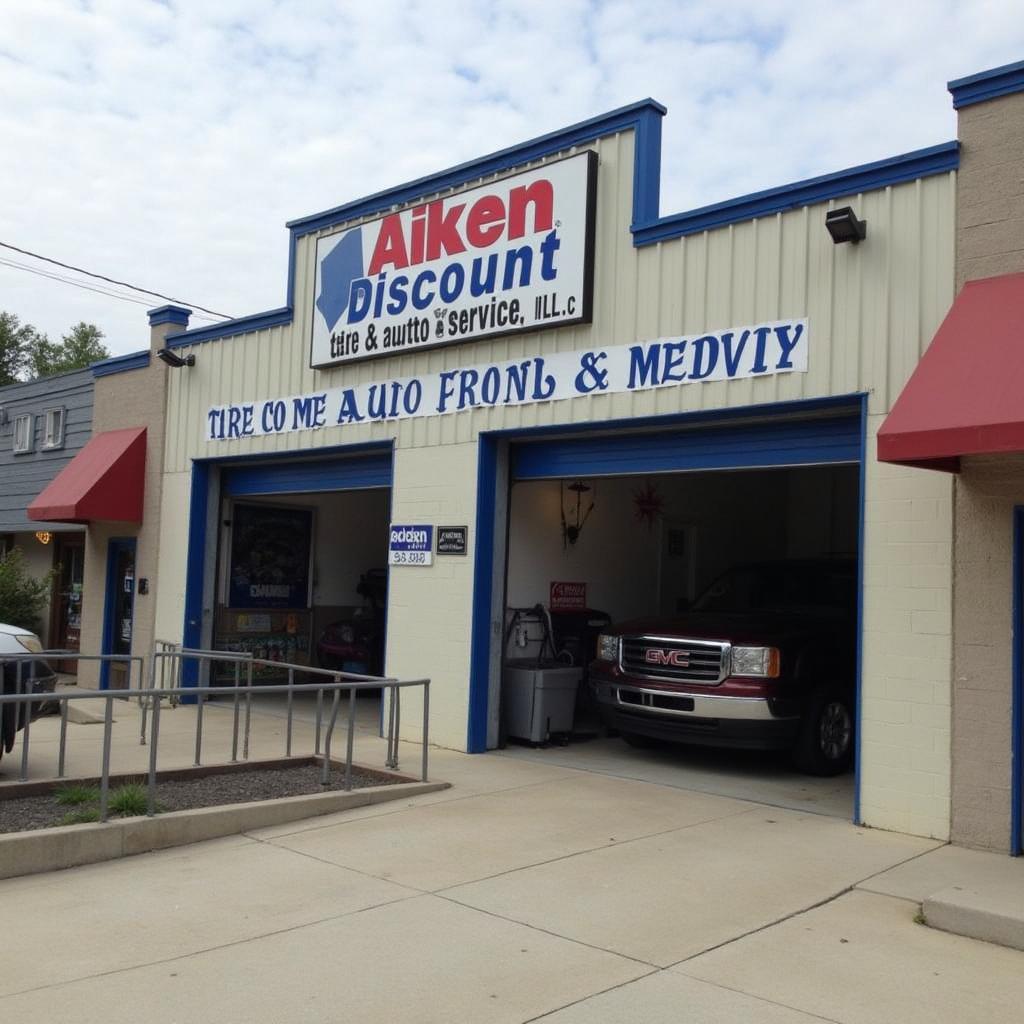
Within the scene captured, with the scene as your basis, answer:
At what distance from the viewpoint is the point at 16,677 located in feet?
31.6

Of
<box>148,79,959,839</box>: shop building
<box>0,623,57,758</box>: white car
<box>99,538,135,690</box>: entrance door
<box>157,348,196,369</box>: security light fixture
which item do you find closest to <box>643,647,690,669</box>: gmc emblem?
<box>148,79,959,839</box>: shop building

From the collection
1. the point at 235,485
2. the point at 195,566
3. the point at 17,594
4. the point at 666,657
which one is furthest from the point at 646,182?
the point at 17,594

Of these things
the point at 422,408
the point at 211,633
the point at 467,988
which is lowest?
the point at 467,988

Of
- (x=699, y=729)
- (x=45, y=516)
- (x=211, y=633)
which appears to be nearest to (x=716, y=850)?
(x=699, y=729)

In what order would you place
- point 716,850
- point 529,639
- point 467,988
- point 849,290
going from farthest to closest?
point 529,639, point 849,290, point 716,850, point 467,988

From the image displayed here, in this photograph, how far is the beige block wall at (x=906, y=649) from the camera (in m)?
7.64

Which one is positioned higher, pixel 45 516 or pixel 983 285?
pixel 983 285

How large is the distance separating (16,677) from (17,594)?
9921 millimetres

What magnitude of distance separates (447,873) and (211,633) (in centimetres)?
908

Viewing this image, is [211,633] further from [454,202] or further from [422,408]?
[454,202]

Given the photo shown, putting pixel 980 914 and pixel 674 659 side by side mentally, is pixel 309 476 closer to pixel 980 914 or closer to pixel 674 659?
pixel 674 659

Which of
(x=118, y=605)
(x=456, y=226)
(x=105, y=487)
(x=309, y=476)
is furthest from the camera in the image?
(x=118, y=605)

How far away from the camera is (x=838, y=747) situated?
1004cm

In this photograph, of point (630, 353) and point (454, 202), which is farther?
point (454, 202)
